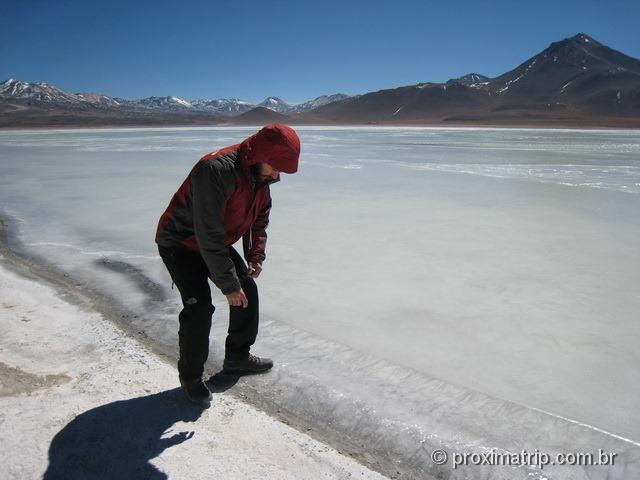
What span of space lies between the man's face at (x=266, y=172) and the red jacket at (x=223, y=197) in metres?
0.02

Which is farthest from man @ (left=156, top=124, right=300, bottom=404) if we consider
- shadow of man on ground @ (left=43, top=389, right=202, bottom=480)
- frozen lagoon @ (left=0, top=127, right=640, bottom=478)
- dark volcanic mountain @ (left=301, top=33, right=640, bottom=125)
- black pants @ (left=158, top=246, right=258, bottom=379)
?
dark volcanic mountain @ (left=301, top=33, right=640, bottom=125)

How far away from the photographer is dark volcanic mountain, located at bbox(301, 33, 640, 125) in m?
99.9

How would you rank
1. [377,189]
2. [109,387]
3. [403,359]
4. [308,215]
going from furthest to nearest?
[377,189]
[308,215]
[403,359]
[109,387]

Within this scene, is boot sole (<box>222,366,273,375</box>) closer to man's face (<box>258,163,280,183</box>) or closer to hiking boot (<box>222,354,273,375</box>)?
hiking boot (<box>222,354,273,375</box>)

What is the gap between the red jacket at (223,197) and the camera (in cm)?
167

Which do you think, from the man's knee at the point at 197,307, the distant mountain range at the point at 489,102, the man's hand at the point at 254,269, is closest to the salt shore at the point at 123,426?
the man's knee at the point at 197,307

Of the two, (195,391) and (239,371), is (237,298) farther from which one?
(239,371)

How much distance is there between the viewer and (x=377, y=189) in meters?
7.38

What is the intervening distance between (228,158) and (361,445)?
115 centimetres

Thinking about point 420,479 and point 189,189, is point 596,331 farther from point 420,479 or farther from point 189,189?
point 189,189

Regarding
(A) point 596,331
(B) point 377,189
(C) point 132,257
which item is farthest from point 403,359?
(B) point 377,189

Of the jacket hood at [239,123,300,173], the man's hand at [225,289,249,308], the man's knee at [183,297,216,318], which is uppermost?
the jacket hood at [239,123,300,173]

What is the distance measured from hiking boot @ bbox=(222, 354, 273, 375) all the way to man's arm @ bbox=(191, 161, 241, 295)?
63cm

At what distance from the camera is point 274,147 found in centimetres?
169
